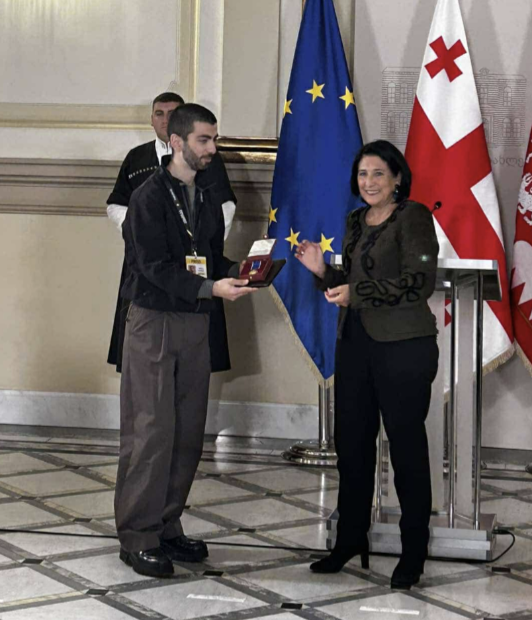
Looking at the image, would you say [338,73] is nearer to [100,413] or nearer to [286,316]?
[286,316]

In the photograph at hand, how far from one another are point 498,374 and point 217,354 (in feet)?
4.97

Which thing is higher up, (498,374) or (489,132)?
(489,132)

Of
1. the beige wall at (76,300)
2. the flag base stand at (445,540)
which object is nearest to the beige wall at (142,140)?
the beige wall at (76,300)

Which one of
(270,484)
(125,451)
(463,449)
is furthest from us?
(270,484)

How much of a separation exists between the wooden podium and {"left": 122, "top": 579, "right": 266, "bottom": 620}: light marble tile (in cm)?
61

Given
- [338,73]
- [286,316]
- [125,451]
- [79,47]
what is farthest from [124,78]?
[125,451]

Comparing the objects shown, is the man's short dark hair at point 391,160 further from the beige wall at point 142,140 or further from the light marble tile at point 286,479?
the beige wall at point 142,140

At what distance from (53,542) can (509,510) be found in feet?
6.35

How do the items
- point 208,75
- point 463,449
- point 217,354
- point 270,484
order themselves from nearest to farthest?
point 463,449
point 270,484
point 217,354
point 208,75

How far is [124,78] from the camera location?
615cm

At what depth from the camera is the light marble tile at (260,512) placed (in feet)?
14.5

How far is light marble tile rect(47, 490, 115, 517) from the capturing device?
4473mm

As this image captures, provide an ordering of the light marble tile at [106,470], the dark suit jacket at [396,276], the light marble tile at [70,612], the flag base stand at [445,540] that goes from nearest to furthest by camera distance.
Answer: the light marble tile at [70,612]
the dark suit jacket at [396,276]
the flag base stand at [445,540]
the light marble tile at [106,470]

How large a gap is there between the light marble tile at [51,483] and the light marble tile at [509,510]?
5.67 ft
